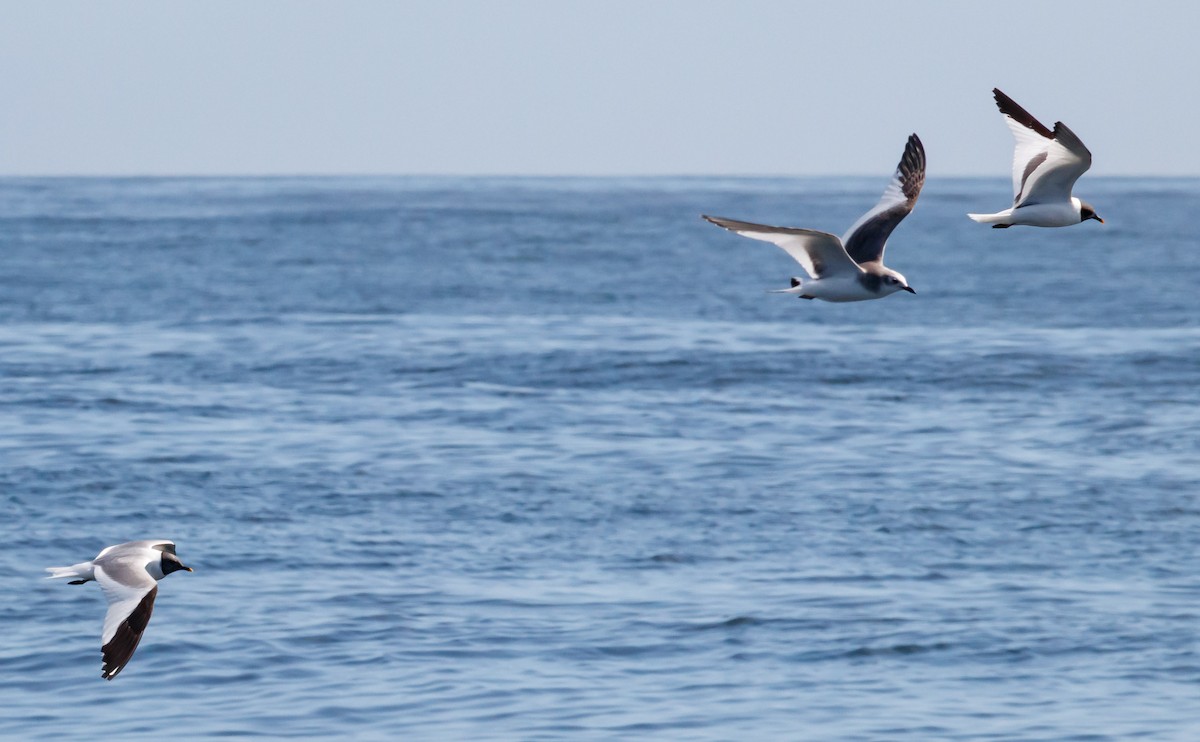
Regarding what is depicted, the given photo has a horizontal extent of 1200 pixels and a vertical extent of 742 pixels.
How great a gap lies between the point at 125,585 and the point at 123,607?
34 cm

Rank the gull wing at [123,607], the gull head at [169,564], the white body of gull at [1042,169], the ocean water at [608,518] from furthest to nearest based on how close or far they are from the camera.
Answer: the ocean water at [608,518]
the white body of gull at [1042,169]
the gull head at [169,564]
the gull wing at [123,607]

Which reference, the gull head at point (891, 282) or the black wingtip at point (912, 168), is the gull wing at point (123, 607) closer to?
the gull head at point (891, 282)

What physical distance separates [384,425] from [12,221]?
261 feet

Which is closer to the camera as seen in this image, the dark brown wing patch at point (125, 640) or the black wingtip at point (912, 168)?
the dark brown wing patch at point (125, 640)

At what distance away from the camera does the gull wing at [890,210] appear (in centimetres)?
1336

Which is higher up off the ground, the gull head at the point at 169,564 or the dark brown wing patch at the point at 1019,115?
the dark brown wing patch at the point at 1019,115

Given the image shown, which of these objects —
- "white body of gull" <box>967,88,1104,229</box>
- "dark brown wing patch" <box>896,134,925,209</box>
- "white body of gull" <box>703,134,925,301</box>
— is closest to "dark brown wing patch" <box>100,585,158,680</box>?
"white body of gull" <box>703,134,925,301</box>

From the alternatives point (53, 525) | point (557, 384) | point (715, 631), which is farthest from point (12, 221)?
point (715, 631)

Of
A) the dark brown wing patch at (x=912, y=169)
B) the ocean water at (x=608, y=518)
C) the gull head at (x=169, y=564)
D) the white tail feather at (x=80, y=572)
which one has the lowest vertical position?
the ocean water at (x=608, y=518)

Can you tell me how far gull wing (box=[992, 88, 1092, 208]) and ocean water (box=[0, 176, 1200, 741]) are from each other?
20.0 feet

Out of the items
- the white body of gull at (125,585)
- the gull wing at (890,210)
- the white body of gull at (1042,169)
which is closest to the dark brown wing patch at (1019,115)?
the white body of gull at (1042,169)

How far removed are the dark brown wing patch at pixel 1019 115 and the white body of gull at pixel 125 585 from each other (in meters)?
6.33

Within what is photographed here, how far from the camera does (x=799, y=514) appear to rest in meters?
25.2

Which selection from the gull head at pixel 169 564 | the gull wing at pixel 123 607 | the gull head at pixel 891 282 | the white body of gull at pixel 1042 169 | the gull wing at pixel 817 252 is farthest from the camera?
the gull head at pixel 891 282
